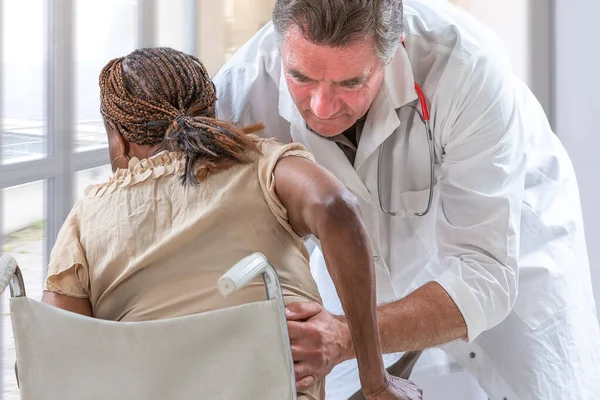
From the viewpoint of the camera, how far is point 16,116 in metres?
2.19

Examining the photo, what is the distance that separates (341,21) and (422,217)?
618 mm

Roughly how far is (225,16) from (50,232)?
1.39 m

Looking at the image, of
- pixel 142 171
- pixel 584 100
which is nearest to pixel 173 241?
pixel 142 171

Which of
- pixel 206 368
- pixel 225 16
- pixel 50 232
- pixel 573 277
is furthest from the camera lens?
pixel 225 16

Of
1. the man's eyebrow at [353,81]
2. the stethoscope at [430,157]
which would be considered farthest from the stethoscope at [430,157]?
the man's eyebrow at [353,81]

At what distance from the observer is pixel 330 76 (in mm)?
1552

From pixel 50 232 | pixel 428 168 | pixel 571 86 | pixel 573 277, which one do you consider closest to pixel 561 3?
pixel 571 86

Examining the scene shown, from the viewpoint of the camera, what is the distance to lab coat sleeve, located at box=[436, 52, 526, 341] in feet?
5.60

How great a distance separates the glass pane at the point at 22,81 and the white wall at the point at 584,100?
215 centimetres

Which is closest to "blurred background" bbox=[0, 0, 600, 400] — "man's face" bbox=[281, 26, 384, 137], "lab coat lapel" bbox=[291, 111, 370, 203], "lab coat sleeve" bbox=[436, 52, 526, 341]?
"lab coat lapel" bbox=[291, 111, 370, 203]

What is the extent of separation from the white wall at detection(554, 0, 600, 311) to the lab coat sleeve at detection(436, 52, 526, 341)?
1.81 meters

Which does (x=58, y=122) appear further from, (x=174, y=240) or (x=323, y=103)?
(x=174, y=240)

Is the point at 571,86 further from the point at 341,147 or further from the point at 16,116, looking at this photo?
the point at 16,116

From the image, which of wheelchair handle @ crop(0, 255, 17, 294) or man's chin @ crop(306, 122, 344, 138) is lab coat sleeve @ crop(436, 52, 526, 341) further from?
wheelchair handle @ crop(0, 255, 17, 294)
